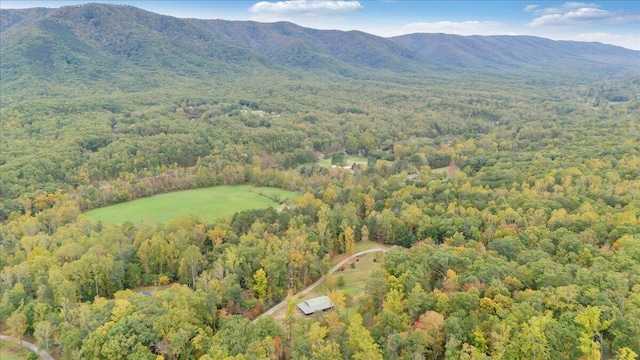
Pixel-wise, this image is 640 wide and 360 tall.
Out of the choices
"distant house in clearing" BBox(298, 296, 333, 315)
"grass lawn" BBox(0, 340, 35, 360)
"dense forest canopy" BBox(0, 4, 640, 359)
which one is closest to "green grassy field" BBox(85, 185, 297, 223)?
"dense forest canopy" BBox(0, 4, 640, 359)

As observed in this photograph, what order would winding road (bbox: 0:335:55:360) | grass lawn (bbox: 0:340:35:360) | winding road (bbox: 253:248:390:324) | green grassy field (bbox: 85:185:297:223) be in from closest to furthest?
winding road (bbox: 0:335:55:360) → grass lawn (bbox: 0:340:35:360) → winding road (bbox: 253:248:390:324) → green grassy field (bbox: 85:185:297:223)

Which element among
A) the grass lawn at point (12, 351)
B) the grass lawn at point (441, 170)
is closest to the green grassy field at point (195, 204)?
the grass lawn at point (12, 351)

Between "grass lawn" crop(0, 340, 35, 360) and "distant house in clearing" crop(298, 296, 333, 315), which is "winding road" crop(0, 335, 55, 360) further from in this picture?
"distant house in clearing" crop(298, 296, 333, 315)

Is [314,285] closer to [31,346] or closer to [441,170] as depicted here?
[31,346]

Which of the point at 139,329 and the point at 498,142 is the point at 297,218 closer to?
the point at 139,329

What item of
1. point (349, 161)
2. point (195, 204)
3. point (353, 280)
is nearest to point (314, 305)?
point (353, 280)

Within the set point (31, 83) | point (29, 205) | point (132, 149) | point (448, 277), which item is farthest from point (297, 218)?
point (31, 83)
